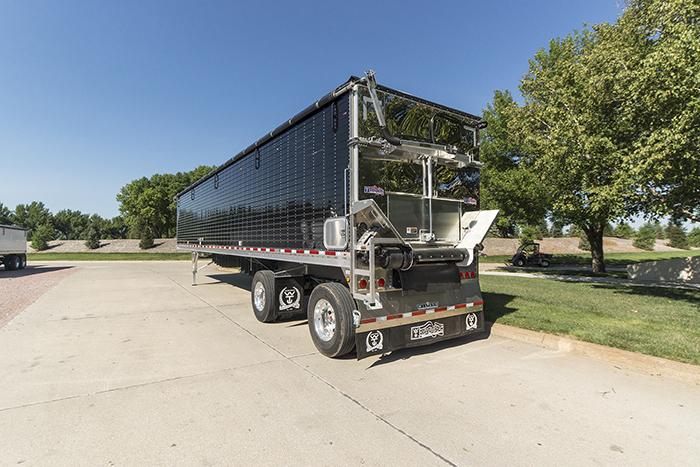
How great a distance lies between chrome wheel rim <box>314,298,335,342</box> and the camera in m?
5.12

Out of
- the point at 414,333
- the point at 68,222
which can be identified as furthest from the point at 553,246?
the point at 68,222

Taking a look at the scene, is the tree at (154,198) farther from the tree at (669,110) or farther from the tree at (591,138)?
the tree at (669,110)

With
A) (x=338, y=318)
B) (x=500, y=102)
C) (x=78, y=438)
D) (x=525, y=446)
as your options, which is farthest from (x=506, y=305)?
(x=500, y=102)

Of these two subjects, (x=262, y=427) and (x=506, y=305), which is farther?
(x=506, y=305)

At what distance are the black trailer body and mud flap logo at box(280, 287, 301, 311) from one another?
5 cm

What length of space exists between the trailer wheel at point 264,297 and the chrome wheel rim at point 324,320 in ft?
6.25

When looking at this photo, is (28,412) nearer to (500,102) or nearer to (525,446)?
(525,446)

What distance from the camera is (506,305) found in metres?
8.14

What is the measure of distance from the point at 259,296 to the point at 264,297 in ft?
1.14

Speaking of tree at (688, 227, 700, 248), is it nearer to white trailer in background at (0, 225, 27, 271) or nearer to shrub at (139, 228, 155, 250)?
shrub at (139, 228, 155, 250)

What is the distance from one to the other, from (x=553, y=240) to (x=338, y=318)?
1620 inches

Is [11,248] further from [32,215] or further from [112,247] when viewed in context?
[32,215]

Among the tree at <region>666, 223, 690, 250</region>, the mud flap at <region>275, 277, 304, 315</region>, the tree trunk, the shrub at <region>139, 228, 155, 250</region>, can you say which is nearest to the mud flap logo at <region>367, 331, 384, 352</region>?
the mud flap at <region>275, 277, 304, 315</region>

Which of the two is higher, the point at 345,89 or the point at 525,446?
the point at 345,89
